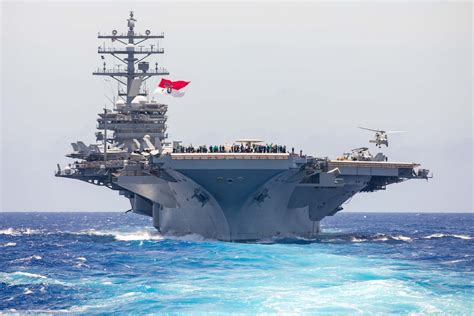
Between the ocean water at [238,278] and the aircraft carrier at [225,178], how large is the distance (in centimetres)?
148

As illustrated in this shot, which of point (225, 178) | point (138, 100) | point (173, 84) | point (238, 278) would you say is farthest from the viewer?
point (138, 100)

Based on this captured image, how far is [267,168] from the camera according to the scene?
4138cm

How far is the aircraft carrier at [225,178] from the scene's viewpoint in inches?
1646

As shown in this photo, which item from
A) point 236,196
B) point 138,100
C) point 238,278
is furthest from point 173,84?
point 238,278

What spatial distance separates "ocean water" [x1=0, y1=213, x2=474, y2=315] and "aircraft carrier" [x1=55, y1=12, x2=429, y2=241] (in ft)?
4.84

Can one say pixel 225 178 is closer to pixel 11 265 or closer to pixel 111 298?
pixel 11 265

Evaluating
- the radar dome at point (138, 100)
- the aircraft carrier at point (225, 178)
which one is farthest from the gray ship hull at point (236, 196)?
the radar dome at point (138, 100)

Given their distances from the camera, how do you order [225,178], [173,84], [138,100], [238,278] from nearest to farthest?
[238,278] < [225,178] < [173,84] < [138,100]

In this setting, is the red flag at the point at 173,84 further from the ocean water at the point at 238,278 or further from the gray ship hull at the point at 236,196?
the ocean water at the point at 238,278

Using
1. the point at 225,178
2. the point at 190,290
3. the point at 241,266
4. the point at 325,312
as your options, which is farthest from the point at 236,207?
the point at 325,312

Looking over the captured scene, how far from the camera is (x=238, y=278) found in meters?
32.1

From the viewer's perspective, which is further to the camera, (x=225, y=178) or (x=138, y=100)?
(x=138, y=100)

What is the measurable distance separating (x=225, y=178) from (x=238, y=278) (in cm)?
1042

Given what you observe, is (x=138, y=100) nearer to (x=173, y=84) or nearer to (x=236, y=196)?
(x=173, y=84)
